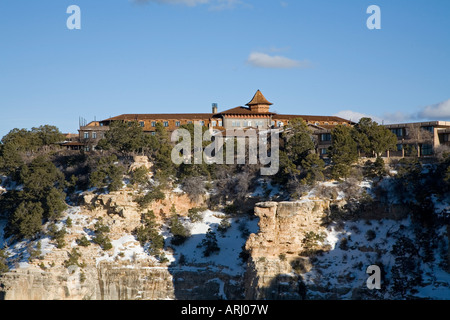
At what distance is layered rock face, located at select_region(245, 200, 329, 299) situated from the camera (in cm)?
6341

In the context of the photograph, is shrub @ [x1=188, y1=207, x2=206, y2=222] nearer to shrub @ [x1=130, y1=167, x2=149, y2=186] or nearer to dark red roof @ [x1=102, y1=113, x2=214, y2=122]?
shrub @ [x1=130, y1=167, x2=149, y2=186]

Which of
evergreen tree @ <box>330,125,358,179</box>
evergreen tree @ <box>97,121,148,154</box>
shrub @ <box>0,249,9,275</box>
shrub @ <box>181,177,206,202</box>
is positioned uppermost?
evergreen tree @ <box>97,121,148,154</box>

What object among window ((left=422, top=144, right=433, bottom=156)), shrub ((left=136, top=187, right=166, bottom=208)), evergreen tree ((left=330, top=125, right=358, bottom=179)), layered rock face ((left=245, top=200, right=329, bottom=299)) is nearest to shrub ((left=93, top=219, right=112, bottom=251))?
shrub ((left=136, top=187, right=166, bottom=208))

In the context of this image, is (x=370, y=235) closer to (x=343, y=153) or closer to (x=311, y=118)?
(x=343, y=153)

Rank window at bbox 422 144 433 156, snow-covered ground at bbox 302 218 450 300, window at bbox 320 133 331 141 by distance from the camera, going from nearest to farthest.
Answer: snow-covered ground at bbox 302 218 450 300 → window at bbox 422 144 433 156 → window at bbox 320 133 331 141

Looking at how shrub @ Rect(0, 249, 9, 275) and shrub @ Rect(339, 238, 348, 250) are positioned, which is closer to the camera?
shrub @ Rect(339, 238, 348, 250)

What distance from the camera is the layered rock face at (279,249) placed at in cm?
6341

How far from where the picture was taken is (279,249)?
6531 centimetres

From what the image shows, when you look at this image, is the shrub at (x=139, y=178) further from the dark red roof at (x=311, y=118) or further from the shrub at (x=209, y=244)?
the dark red roof at (x=311, y=118)

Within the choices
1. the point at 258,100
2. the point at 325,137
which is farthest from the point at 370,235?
the point at 258,100

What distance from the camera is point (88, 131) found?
325ft

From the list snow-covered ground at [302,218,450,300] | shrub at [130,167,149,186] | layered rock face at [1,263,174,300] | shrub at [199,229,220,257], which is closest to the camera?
snow-covered ground at [302,218,450,300]

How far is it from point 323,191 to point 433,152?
43.7 feet

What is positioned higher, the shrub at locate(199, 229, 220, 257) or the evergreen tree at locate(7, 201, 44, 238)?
the evergreen tree at locate(7, 201, 44, 238)
